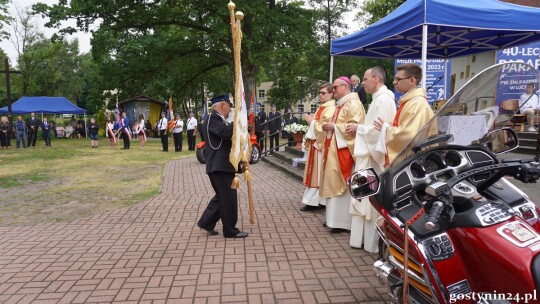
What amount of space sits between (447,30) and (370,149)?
4.87 metres

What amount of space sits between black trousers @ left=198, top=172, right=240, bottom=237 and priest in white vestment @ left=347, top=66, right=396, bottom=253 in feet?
5.09

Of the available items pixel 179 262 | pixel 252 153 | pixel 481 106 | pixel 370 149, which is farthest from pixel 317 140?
pixel 252 153

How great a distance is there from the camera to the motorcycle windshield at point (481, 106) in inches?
93.8

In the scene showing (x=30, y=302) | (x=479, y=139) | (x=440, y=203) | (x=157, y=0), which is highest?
(x=157, y=0)

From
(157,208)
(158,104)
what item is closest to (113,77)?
(158,104)

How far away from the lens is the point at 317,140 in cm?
586

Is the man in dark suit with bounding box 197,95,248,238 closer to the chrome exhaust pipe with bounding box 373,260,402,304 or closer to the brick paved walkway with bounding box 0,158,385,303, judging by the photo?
the brick paved walkway with bounding box 0,158,385,303

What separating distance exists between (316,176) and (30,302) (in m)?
4.05

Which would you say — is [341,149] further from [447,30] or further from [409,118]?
[447,30]

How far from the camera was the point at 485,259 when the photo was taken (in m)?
1.96

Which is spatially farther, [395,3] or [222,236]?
[395,3]

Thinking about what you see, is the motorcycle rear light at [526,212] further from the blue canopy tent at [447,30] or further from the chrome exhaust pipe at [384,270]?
the blue canopy tent at [447,30]

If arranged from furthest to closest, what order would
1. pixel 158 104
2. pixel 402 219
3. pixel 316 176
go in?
pixel 158 104 → pixel 316 176 → pixel 402 219

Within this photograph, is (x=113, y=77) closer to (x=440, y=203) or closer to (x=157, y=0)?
(x=157, y=0)
